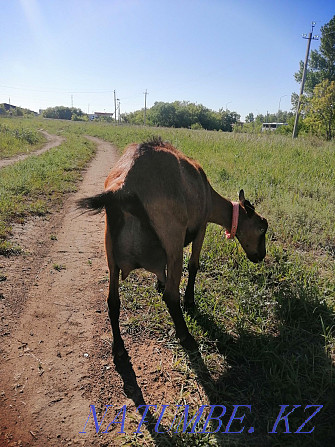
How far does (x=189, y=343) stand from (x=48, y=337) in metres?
1.31

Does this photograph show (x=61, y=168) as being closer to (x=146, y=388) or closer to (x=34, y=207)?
(x=34, y=207)

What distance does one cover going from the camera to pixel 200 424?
1.97 m

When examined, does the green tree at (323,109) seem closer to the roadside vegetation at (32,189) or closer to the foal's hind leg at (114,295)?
the roadside vegetation at (32,189)

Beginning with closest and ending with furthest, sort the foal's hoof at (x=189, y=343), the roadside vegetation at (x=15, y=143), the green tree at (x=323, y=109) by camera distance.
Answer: the foal's hoof at (x=189, y=343) → the roadside vegetation at (x=15, y=143) → the green tree at (x=323, y=109)

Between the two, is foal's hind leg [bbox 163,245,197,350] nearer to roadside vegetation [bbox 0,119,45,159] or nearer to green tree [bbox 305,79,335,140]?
roadside vegetation [bbox 0,119,45,159]

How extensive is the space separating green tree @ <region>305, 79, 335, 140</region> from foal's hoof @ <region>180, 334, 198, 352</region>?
26.5 metres

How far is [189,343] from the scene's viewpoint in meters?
2.62

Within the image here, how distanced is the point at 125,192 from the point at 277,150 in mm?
10893

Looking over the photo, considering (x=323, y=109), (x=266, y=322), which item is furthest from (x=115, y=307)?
(x=323, y=109)

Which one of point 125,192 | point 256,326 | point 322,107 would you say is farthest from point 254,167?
point 322,107

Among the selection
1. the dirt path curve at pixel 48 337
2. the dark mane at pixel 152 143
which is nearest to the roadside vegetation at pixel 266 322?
the dirt path curve at pixel 48 337

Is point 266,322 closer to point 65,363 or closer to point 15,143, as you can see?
point 65,363

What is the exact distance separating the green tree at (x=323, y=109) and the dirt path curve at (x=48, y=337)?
25630 mm

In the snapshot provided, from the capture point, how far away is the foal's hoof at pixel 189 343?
2.61m
